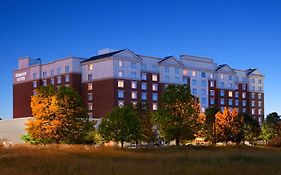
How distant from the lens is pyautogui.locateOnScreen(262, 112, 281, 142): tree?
113 meters

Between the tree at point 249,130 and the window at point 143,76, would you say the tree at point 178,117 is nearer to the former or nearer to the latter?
the tree at point 249,130

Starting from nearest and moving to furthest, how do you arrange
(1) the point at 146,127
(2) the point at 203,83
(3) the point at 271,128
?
(1) the point at 146,127 < (3) the point at 271,128 < (2) the point at 203,83

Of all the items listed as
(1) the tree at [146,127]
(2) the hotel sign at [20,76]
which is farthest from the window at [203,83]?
(1) the tree at [146,127]

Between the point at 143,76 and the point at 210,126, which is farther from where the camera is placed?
the point at 143,76

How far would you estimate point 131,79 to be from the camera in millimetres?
130000

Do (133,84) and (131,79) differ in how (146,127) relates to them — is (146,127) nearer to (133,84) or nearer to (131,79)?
(131,79)

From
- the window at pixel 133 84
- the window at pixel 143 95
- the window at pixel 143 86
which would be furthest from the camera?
the window at pixel 143 86

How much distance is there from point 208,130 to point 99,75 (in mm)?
45072

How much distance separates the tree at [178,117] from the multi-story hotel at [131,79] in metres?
54.1

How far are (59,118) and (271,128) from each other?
221 feet

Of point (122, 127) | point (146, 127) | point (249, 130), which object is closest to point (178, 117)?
point (122, 127)

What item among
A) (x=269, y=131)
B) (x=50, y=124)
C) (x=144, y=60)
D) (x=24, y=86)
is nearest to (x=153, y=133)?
(x=50, y=124)

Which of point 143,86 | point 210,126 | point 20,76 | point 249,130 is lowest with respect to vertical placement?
point 249,130

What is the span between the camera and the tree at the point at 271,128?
371 feet
